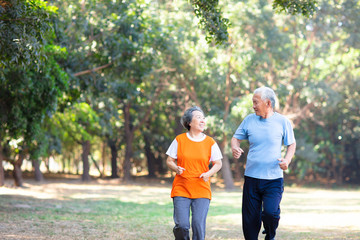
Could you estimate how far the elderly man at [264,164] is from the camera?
570 centimetres

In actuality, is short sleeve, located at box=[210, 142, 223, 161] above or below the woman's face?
below

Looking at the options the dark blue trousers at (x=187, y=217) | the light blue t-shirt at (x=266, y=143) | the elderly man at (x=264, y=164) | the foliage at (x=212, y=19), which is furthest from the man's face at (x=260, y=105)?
the foliage at (x=212, y=19)

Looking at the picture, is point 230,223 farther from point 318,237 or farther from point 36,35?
point 36,35

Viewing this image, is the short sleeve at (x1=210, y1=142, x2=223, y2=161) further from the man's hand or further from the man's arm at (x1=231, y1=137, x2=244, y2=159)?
the man's hand

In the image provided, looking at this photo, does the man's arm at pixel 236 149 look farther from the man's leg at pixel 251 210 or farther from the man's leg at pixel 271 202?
the man's leg at pixel 271 202

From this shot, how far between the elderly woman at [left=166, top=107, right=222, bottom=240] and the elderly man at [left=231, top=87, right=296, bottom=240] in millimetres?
428

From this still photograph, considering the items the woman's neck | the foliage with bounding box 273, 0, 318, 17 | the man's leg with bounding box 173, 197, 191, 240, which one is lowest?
the man's leg with bounding box 173, 197, 191, 240

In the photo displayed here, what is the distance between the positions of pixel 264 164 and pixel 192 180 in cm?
83

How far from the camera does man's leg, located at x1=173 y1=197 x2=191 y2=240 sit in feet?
18.2

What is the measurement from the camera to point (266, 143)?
5746 millimetres

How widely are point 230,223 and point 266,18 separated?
15.4 meters

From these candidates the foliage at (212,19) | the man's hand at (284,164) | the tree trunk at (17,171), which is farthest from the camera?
the tree trunk at (17,171)

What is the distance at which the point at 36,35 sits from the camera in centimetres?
826

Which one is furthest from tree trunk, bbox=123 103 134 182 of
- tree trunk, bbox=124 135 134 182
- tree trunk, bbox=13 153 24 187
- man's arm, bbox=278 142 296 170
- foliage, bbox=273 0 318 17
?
man's arm, bbox=278 142 296 170
